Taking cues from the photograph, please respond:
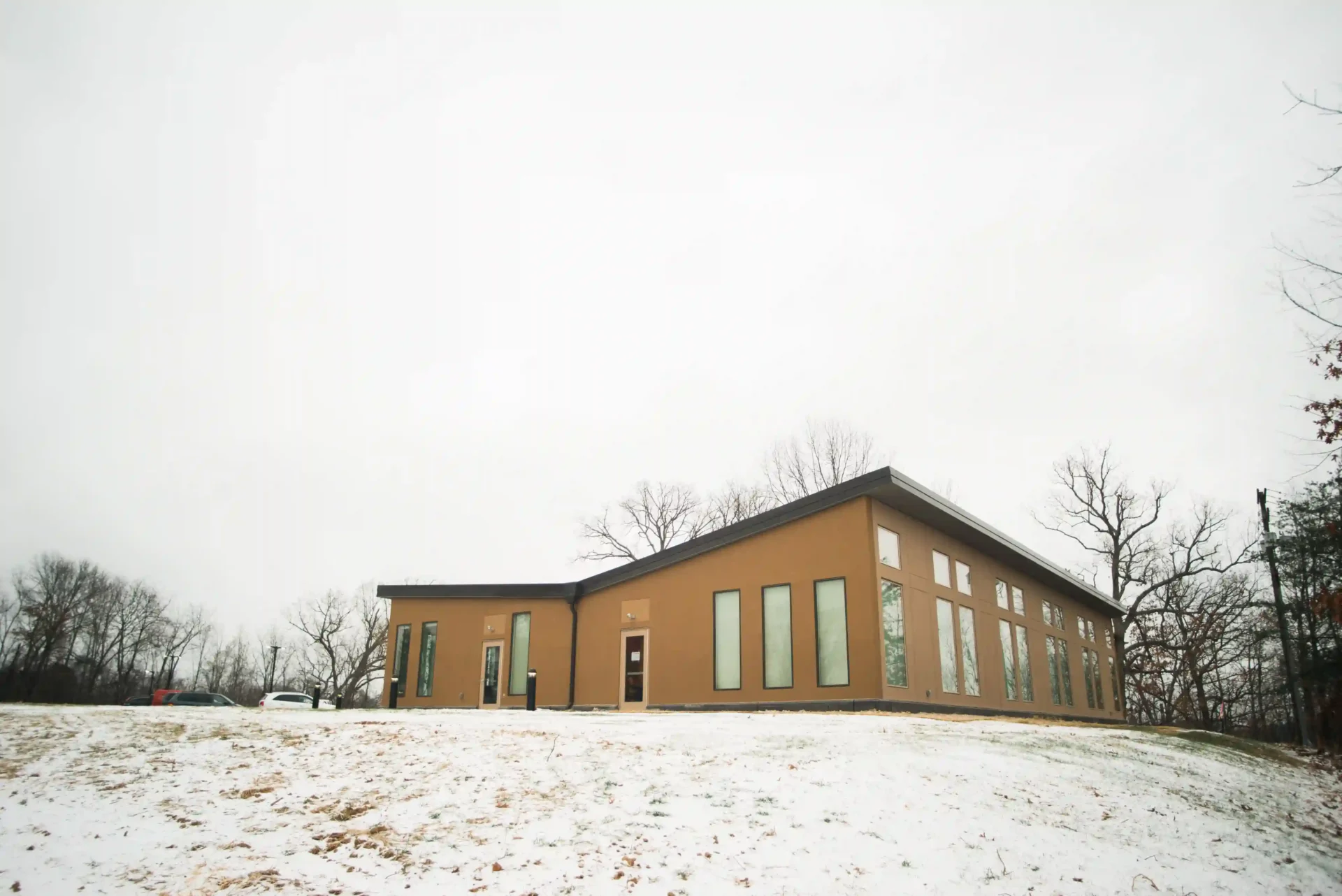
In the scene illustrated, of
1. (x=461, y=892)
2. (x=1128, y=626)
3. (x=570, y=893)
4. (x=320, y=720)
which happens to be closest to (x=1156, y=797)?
(x=570, y=893)

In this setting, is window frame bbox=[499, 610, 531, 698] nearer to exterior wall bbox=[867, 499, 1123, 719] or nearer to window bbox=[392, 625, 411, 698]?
window bbox=[392, 625, 411, 698]

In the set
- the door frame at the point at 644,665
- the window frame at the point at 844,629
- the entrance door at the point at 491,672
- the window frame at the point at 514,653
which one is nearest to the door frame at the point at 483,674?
the entrance door at the point at 491,672

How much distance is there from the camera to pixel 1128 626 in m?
40.1

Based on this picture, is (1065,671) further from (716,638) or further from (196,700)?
(196,700)

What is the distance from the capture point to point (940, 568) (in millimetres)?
20984

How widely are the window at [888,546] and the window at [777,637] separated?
2313 mm

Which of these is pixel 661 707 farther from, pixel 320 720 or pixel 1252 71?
pixel 1252 71

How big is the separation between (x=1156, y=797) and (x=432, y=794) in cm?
835

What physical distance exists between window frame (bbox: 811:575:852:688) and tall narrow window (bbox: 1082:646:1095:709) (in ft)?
55.2

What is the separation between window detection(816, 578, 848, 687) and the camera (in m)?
18.1

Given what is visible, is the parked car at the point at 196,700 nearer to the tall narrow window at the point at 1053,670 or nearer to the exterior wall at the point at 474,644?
the exterior wall at the point at 474,644

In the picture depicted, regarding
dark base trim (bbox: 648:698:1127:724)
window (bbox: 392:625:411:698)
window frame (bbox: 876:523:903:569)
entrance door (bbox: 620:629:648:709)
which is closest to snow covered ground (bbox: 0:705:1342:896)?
dark base trim (bbox: 648:698:1127:724)

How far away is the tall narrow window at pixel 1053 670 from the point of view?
26984 mm

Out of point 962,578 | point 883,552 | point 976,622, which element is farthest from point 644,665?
point 976,622
